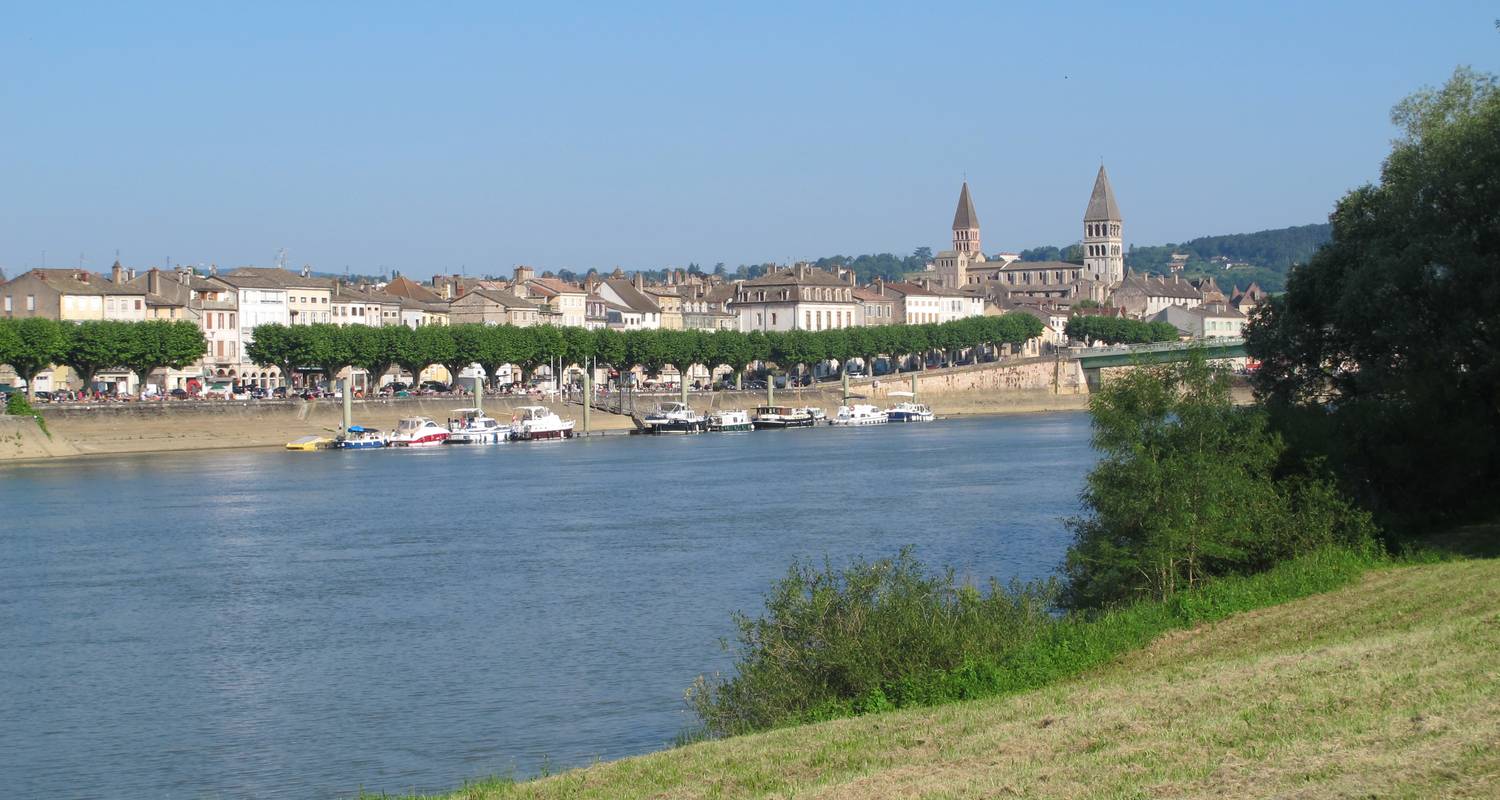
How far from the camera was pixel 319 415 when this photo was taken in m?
85.2

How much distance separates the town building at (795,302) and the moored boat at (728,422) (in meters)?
43.0

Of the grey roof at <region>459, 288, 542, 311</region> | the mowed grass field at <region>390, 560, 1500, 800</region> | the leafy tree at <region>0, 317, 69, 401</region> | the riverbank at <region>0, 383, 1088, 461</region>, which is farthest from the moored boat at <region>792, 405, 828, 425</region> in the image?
the mowed grass field at <region>390, 560, 1500, 800</region>

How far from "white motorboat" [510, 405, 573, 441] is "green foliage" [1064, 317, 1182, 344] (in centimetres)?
8103

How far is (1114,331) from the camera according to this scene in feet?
533

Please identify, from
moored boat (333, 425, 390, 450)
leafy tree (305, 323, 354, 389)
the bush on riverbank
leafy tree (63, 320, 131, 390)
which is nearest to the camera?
the bush on riverbank

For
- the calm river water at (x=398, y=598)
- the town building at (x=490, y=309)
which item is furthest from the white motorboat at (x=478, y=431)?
the town building at (x=490, y=309)

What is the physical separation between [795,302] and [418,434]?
65.2 m

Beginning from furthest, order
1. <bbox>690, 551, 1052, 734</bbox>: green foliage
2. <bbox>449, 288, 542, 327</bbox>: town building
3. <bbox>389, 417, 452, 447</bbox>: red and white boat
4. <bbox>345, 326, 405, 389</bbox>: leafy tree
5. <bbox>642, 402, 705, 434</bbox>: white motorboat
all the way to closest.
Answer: <bbox>449, 288, 542, 327</bbox>: town building < <bbox>642, 402, 705, 434</bbox>: white motorboat < <bbox>345, 326, 405, 389</bbox>: leafy tree < <bbox>389, 417, 452, 447</bbox>: red and white boat < <bbox>690, 551, 1052, 734</bbox>: green foliage

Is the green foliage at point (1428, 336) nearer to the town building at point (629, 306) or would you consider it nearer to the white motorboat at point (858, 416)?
the white motorboat at point (858, 416)

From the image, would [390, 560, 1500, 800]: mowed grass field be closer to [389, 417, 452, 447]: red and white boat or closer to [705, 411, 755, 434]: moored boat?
[389, 417, 452, 447]: red and white boat

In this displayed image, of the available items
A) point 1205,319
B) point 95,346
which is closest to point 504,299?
point 95,346

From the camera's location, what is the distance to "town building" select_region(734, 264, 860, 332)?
147 m

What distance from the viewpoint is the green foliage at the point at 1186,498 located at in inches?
869

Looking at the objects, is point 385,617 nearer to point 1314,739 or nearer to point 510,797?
point 510,797
